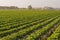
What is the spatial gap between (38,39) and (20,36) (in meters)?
1.87

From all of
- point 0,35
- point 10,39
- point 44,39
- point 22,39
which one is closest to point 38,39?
point 44,39

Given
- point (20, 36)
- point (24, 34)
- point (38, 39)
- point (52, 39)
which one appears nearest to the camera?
point (52, 39)

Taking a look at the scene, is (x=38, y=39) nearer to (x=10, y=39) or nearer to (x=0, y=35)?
(x=10, y=39)

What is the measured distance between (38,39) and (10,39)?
2265 mm

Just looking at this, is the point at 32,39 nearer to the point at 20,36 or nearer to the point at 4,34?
the point at 20,36

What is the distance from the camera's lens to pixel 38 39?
42.7 feet

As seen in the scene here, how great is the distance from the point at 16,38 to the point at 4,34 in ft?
8.25

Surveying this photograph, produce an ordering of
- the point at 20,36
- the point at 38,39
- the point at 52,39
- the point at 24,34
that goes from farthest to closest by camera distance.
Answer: the point at 24,34 → the point at 20,36 → the point at 38,39 → the point at 52,39

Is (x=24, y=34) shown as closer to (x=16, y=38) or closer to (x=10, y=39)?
(x=16, y=38)

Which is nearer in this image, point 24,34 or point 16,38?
point 16,38

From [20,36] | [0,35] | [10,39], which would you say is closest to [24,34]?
[20,36]

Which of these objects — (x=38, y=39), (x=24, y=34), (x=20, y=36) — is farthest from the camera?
(x=24, y=34)

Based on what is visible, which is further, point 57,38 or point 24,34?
point 24,34

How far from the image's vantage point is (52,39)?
12.0 meters
